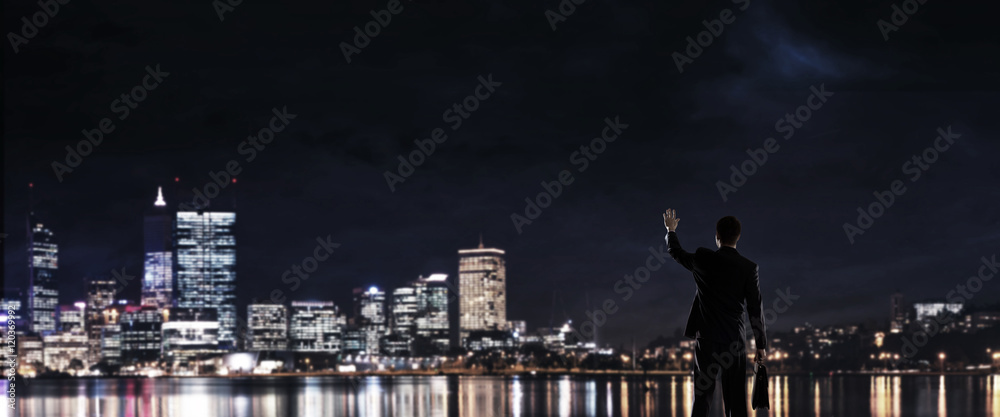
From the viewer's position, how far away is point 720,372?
500 centimetres

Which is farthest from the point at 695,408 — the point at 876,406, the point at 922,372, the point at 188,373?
the point at 188,373

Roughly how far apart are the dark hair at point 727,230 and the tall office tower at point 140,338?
194 m

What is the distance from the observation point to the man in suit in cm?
488

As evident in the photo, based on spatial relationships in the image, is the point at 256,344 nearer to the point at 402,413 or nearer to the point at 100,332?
the point at 100,332

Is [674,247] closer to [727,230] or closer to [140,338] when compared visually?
[727,230]

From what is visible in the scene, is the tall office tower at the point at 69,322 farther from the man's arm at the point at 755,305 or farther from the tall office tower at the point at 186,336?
the man's arm at the point at 755,305

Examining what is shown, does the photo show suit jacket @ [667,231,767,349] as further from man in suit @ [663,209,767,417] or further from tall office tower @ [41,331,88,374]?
tall office tower @ [41,331,88,374]

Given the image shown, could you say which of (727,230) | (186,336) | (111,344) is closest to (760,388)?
(727,230)

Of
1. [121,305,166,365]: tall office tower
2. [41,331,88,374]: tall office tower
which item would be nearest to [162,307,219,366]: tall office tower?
[121,305,166,365]: tall office tower

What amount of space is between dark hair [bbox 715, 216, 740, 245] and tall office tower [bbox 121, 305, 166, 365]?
194062mm

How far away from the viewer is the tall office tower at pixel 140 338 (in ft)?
616

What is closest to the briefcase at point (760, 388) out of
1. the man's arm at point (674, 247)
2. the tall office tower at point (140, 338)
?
the man's arm at point (674, 247)

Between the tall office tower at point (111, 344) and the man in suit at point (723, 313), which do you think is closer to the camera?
the man in suit at point (723, 313)

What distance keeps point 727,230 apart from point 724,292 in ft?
0.95
